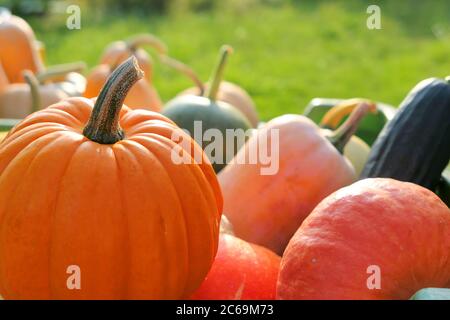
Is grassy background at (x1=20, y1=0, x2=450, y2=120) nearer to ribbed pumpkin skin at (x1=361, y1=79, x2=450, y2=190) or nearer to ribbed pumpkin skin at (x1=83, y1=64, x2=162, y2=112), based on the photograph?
ribbed pumpkin skin at (x1=83, y1=64, x2=162, y2=112)

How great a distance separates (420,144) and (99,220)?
2.89 ft

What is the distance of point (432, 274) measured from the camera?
115 centimetres

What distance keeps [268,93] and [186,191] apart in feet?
13.1

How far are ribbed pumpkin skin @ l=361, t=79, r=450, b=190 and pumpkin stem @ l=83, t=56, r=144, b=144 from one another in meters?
0.72

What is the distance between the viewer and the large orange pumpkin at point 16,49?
2.58m

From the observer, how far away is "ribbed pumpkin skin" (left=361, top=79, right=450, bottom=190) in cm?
166

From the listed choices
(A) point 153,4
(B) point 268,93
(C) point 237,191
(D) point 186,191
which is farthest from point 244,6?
(D) point 186,191

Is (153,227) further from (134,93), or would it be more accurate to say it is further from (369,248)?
(134,93)

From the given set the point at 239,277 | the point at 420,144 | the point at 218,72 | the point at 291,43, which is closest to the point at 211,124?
the point at 218,72

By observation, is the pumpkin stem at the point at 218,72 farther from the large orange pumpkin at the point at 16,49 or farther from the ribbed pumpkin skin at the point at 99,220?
the ribbed pumpkin skin at the point at 99,220

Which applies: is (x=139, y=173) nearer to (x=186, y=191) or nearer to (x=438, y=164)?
(x=186, y=191)

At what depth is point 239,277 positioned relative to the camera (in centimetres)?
132
